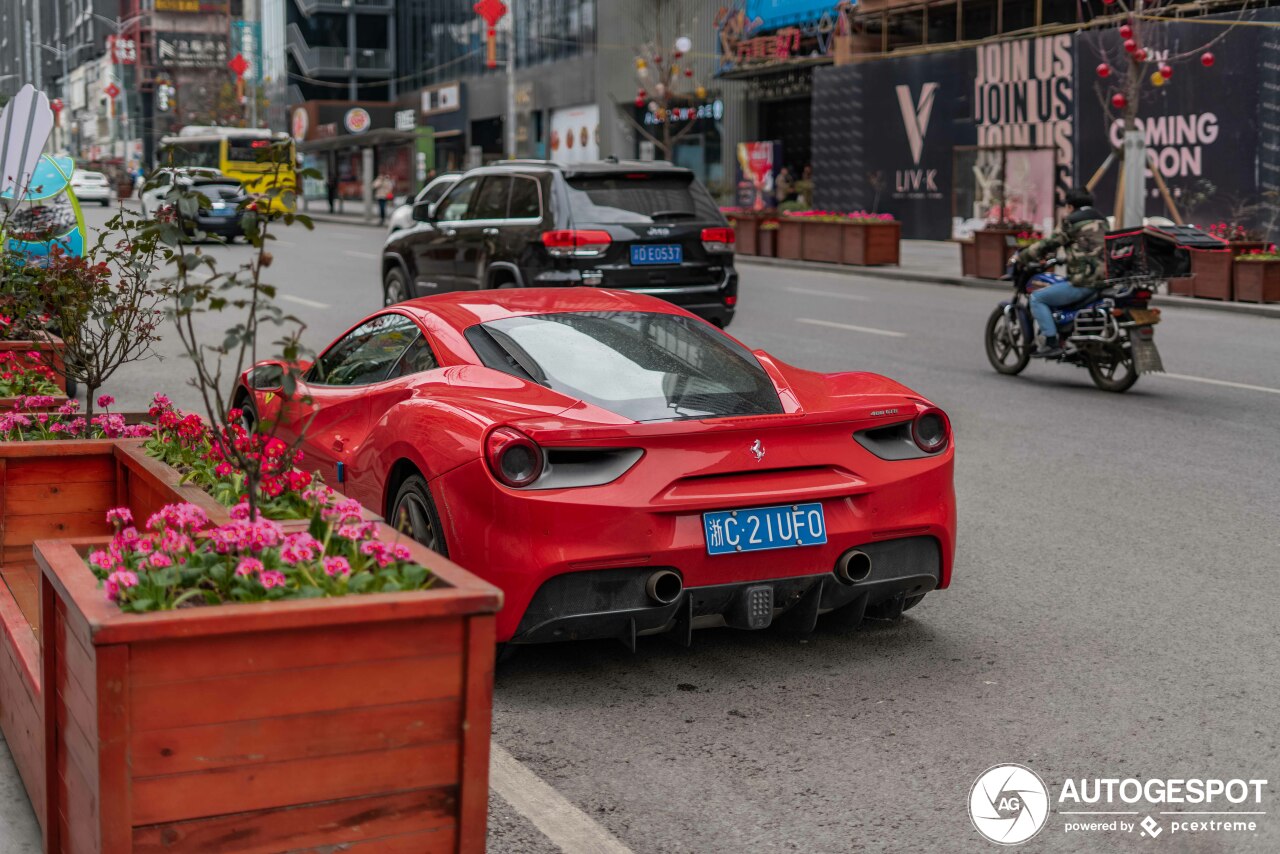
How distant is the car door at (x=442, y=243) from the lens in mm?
15203

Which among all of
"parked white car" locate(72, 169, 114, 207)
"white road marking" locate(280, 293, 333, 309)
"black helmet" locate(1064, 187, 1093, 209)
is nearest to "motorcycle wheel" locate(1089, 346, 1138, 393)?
"black helmet" locate(1064, 187, 1093, 209)

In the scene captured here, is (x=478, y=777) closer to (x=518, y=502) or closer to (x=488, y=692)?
(x=488, y=692)

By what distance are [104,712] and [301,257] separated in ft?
90.2

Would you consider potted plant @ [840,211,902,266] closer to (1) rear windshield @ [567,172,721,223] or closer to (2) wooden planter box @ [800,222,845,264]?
(2) wooden planter box @ [800,222,845,264]

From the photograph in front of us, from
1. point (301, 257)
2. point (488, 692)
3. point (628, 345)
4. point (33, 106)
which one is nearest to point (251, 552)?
point (488, 692)

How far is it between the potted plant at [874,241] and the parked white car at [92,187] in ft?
142

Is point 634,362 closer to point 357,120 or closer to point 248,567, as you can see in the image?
point 248,567

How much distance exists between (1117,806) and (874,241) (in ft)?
81.5

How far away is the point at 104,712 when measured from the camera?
301 cm

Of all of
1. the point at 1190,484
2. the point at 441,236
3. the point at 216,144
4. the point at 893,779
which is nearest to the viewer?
the point at 893,779

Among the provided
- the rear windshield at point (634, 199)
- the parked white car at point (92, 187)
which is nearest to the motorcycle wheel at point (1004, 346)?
the rear windshield at point (634, 199)

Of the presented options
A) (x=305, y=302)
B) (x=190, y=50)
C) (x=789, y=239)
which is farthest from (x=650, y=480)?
(x=190, y=50)

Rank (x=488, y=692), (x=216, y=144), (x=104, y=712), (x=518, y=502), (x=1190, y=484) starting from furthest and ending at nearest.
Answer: (x=216, y=144) → (x=1190, y=484) → (x=518, y=502) → (x=488, y=692) → (x=104, y=712)

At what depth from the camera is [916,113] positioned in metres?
37.9
